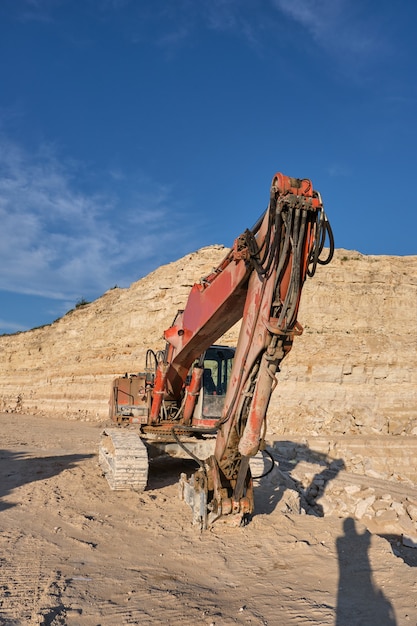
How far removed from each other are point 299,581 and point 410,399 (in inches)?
800

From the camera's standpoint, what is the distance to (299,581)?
5.17 m

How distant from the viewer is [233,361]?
22.4 feet

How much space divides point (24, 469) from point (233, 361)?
5505mm

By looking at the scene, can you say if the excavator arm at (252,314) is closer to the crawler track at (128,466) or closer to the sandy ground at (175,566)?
the sandy ground at (175,566)

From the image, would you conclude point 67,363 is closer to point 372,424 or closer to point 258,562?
point 372,424

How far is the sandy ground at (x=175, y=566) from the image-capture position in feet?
14.2

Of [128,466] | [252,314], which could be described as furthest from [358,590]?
[128,466]

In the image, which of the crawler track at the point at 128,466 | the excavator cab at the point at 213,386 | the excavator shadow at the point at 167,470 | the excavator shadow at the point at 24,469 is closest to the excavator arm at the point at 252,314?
the crawler track at the point at 128,466

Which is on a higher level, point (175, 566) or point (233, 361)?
point (233, 361)

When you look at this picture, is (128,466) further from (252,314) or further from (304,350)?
(304,350)

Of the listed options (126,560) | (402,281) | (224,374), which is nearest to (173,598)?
(126,560)

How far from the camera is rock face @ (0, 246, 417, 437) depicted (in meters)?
23.0

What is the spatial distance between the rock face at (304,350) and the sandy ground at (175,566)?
13774 millimetres

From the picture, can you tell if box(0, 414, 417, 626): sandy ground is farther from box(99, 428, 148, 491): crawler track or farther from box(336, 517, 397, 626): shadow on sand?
box(99, 428, 148, 491): crawler track
